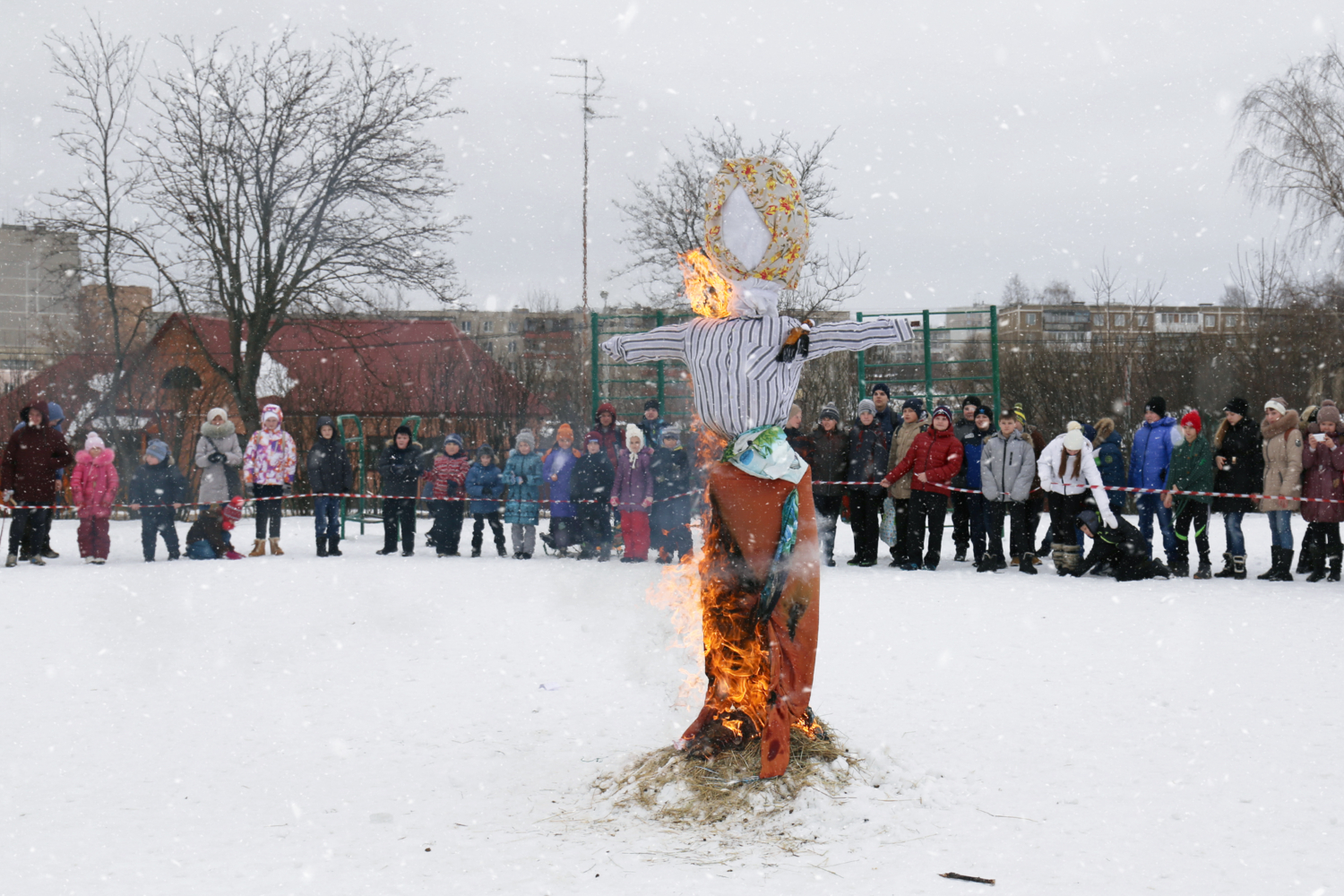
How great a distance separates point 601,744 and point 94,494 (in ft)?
33.6

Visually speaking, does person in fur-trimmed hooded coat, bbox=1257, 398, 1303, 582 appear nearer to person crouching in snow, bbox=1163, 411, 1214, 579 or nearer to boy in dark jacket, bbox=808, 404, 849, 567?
person crouching in snow, bbox=1163, 411, 1214, 579

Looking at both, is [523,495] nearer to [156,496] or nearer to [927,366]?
[156,496]

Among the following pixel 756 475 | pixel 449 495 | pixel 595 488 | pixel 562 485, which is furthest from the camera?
pixel 449 495

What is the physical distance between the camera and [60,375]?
30.8 metres

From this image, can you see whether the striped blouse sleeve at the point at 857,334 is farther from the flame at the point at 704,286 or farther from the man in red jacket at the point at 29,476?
the man in red jacket at the point at 29,476

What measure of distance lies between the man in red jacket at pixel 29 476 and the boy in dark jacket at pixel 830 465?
8.97 m

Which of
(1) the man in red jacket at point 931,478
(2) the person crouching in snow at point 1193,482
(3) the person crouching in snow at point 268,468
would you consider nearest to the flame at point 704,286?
(1) the man in red jacket at point 931,478

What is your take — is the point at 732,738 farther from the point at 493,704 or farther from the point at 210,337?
the point at 210,337

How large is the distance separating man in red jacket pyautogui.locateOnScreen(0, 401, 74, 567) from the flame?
1102 centimetres

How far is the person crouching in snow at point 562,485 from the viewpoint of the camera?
13470mm

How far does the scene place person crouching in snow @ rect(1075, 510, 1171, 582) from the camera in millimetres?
10914

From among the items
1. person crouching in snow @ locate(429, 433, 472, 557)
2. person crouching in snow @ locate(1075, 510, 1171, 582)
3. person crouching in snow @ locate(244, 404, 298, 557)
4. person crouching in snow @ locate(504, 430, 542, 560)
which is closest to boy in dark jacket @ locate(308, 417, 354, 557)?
person crouching in snow @ locate(244, 404, 298, 557)

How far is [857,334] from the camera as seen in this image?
4.70 meters

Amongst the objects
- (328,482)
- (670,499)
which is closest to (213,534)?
(328,482)
